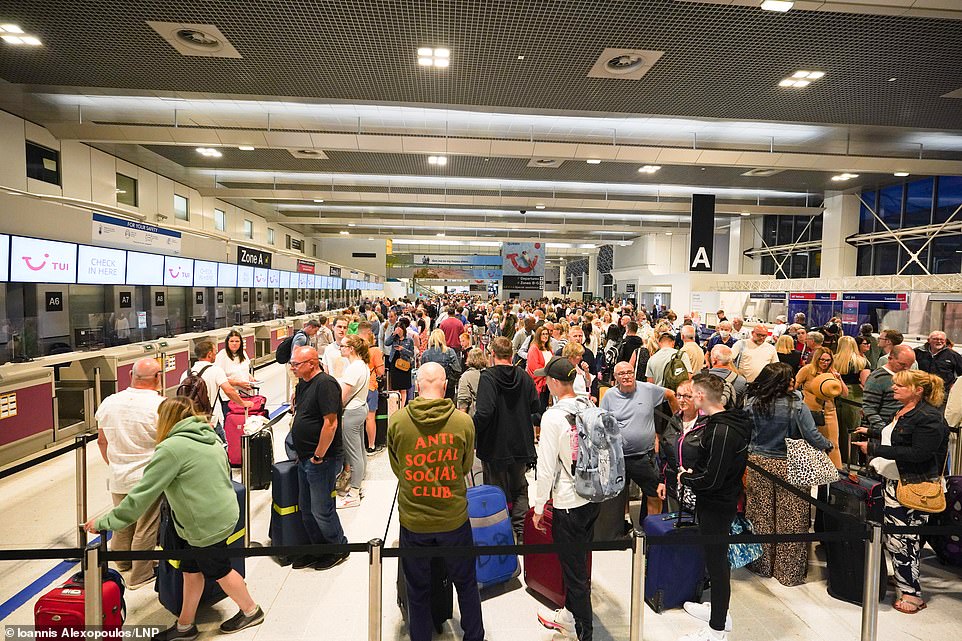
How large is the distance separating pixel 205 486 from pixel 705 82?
784 centimetres

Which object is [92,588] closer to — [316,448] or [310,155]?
[316,448]

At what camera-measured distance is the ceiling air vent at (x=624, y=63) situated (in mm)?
6285

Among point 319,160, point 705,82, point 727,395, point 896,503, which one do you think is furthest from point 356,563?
point 319,160

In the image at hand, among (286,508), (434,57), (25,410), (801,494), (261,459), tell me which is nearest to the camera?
(801,494)

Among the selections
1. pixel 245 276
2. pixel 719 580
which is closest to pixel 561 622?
pixel 719 580

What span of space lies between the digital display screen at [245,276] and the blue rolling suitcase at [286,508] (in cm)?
1042

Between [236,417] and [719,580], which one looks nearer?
[719,580]

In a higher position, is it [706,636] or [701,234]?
[701,234]

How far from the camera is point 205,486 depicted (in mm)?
2883

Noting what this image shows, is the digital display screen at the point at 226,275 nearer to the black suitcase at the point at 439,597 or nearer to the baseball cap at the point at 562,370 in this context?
the black suitcase at the point at 439,597

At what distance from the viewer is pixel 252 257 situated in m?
Result: 13.1

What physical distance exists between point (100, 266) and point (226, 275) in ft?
15.0

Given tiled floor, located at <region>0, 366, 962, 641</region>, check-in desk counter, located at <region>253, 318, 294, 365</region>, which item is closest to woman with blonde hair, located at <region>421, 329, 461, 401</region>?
tiled floor, located at <region>0, 366, 962, 641</region>

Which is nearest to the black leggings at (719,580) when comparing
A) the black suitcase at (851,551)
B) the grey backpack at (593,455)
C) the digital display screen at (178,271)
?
the grey backpack at (593,455)
